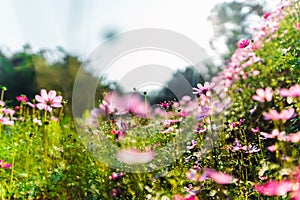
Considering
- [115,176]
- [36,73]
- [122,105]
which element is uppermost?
[36,73]

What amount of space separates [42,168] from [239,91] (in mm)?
1556

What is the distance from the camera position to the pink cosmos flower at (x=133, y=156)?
4.76 ft

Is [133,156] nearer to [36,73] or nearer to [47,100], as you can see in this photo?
[47,100]

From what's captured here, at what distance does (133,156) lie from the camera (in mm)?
1469

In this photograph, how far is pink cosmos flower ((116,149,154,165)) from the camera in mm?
1452

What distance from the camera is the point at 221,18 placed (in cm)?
582

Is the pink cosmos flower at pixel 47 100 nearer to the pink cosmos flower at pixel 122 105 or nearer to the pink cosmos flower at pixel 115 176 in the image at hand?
the pink cosmos flower at pixel 122 105

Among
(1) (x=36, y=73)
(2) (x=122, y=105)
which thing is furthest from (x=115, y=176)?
(1) (x=36, y=73)

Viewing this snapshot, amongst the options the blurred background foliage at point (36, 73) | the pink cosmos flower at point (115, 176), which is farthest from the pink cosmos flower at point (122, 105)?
the pink cosmos flower at point (115, 176)

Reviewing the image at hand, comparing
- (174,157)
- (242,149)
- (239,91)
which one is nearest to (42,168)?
(174,157)

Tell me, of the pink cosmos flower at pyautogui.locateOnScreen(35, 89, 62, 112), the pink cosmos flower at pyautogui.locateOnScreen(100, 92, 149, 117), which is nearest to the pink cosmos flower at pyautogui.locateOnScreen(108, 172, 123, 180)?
the pink cosmos flower at pyautogui.locateOnScreen(100, 92, 149, 117)

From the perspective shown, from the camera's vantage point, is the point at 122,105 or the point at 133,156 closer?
the point at 133,156

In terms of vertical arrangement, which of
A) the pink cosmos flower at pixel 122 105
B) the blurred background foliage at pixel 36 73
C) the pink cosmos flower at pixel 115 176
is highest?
the blurred background foliage at pixel 36 73

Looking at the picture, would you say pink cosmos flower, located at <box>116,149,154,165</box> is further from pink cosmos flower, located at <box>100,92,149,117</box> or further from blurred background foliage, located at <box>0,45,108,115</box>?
blurred background foliage, located at <box>0,45,108,115</box>
